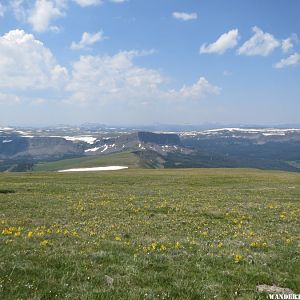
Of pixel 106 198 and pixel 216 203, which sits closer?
pixel 216 203

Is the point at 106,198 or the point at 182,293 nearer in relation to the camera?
the point at 182,293

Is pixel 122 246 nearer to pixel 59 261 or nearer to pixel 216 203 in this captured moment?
pixel 59 261

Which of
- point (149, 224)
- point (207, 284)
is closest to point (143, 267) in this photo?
point (207, 284)

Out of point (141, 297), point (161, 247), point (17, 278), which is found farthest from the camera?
point (161, 247)

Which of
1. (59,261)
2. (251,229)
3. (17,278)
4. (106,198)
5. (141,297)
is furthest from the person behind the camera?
(106,198)

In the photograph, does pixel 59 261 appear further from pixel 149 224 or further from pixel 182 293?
pixel 149 224

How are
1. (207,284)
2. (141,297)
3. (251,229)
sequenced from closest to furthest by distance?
1. (141,297)
2. (207,284)
3. (251,229)

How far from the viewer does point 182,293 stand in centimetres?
1112

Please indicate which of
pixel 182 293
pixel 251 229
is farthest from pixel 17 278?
pixel 251 229

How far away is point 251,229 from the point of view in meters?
23.7

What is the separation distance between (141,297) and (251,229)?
48.6ft

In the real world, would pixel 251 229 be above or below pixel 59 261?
below

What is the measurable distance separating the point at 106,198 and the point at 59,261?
25658mm

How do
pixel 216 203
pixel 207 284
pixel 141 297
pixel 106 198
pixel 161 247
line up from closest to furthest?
pixel 141 297, pixel 207 284, pixel 161 247, pixel 216 203, pixel 106 198
